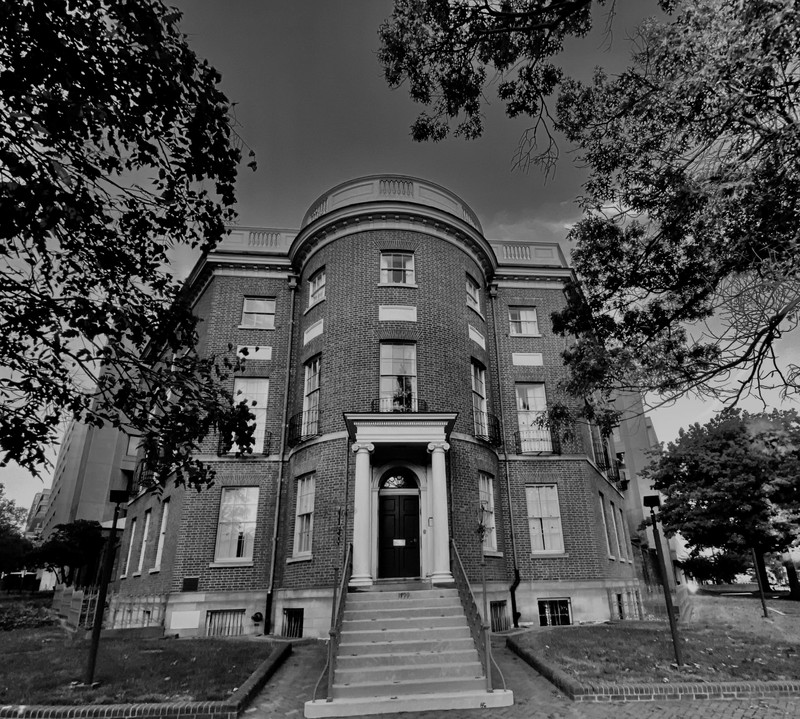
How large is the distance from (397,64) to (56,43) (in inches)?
175

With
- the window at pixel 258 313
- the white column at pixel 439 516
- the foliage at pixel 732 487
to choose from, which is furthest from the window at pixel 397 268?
the foliage at pixel 732 487

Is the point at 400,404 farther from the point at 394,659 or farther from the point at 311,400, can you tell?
the point at 394,659

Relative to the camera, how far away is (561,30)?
301 inches

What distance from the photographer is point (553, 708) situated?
7.61 m

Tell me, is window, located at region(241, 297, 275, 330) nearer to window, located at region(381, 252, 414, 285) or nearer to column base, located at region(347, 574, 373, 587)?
window, located at region(381, 252, 414, 285)

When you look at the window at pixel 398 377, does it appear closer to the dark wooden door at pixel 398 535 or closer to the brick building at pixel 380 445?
the brick building at pixel 380 445

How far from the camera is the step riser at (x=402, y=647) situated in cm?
953

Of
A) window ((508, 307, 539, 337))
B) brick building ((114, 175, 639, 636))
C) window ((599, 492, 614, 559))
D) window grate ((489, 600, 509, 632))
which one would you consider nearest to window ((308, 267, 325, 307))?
brick building ((114, 175, 639, 636))

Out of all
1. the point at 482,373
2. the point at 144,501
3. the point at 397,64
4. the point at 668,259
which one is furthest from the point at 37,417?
the point at 144,501

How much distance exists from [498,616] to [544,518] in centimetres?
354

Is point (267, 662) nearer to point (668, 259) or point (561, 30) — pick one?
point (668, 259)

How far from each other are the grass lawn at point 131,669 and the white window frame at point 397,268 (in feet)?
34.3

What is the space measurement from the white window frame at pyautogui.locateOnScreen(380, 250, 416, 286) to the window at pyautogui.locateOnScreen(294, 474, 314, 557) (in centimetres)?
645

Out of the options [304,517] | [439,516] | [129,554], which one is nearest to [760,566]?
[439,516]
